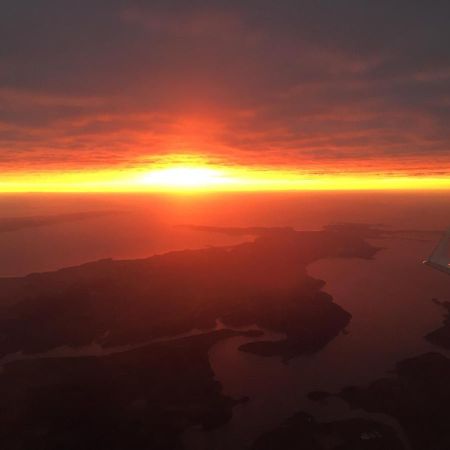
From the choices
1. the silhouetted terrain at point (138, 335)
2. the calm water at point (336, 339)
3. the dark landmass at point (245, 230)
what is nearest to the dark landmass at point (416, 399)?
the calm water at point (336, 339)

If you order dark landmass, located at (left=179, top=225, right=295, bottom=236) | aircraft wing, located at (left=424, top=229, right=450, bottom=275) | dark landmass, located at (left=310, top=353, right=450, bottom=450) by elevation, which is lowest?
dark landmass, located at (left=179, top=225, right=295, bottom=236)

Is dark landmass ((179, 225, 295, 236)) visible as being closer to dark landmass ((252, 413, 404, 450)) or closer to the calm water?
the calm water

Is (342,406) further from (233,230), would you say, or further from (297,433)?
(233,230)

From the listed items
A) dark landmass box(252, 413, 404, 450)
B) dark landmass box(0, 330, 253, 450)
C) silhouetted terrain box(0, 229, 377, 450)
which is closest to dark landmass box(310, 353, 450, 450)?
dark landmass box(252, 413, 404, 450)

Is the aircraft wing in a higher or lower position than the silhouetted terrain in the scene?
higher

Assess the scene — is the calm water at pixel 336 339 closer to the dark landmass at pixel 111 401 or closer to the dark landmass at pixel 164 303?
the dark landmass at pixel 111 401

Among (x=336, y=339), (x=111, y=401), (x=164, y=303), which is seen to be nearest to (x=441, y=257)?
(x=336, y=339)

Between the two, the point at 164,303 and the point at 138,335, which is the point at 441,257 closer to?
the point at 138,335
